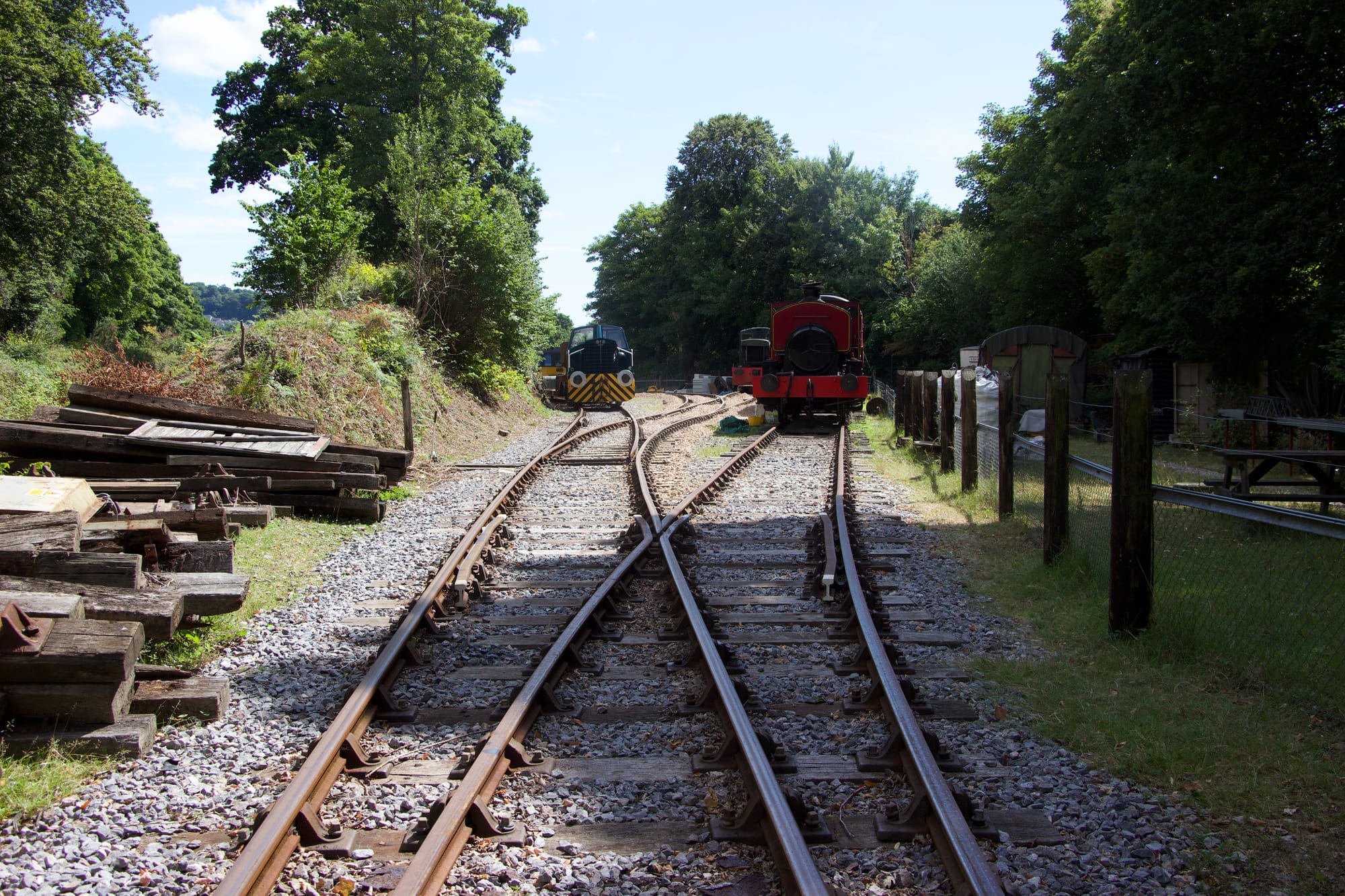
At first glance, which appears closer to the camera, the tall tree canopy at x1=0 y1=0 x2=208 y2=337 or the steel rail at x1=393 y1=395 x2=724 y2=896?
the steel rail at x1=393 y1=395 x2=724 y2=896

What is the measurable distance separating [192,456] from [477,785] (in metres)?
7.27

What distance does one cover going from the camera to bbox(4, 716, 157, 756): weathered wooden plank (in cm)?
395

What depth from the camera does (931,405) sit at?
16.1 m

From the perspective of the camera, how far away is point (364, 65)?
3244 centimetres

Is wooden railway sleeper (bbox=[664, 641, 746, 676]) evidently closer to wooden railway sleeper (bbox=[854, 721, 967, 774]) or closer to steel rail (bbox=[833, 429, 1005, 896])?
steel rail (bbox=[833, 429, 1005, 896])

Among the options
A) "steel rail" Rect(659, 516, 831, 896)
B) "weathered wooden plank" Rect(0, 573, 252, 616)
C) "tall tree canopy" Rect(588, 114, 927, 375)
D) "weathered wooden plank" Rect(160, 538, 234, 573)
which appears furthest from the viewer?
"tall tree canopy" Rect(588, 114, 927, 375)

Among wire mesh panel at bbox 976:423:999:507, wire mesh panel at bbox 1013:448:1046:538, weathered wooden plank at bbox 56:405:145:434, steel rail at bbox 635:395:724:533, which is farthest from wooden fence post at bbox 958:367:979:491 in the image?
weathered wooden plank at bbox 56:405:145:434

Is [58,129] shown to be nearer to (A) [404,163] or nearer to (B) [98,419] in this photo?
(A) [404,163]

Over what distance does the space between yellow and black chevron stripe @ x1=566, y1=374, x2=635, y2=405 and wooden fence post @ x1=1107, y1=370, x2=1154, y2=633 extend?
81.1 feet

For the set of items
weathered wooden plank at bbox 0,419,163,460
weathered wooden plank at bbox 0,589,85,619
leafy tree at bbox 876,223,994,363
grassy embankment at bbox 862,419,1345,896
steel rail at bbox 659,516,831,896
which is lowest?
grassy embankment at bbox 862,419,1345,896

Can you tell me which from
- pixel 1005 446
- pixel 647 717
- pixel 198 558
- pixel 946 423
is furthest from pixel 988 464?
pixel 198 558

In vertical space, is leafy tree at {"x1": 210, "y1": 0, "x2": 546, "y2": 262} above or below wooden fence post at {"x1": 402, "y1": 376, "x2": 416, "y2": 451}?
above

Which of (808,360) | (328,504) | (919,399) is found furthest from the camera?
(808,360)

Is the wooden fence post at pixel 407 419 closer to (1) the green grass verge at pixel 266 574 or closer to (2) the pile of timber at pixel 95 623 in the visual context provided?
(1) the green grass verge at pixel 266 574
